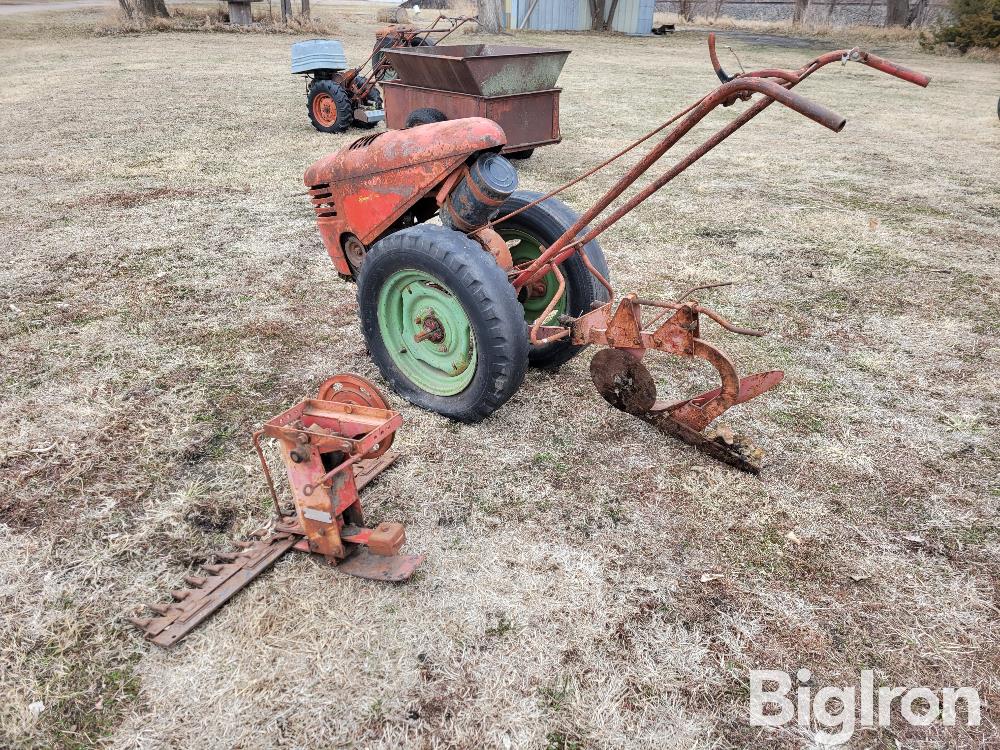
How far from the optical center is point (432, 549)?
269 cm

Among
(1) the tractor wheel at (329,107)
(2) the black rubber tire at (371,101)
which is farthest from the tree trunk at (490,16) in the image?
(1) the tractor wheel at (329,107)

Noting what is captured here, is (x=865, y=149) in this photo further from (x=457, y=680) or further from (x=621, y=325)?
(x=457, y=680)

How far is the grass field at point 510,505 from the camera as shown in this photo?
84.1 inches

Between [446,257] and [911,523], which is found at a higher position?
[446,257]

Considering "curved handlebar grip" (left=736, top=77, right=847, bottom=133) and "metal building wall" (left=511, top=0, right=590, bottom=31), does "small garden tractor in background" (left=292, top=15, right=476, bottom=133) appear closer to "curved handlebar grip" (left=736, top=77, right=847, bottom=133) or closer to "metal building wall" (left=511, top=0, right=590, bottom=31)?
"curved handlebar grip" (left=736, top=77, right=847, bottom=133)

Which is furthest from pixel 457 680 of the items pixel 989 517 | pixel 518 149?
pixel 518 149

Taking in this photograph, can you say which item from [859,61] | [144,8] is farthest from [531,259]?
[144,8]

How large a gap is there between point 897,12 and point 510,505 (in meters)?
28.0

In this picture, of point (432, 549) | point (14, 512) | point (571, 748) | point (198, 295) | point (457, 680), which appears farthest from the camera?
point (198, 295)

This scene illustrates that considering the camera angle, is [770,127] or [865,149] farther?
[770,127]

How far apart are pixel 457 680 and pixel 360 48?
18.2 metres

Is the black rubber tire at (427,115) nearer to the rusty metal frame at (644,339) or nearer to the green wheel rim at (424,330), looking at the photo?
the rusty metal frame at (644,339)

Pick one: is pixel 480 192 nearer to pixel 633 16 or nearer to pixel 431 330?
pixel 431 330

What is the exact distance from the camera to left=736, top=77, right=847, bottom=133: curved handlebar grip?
189cm
